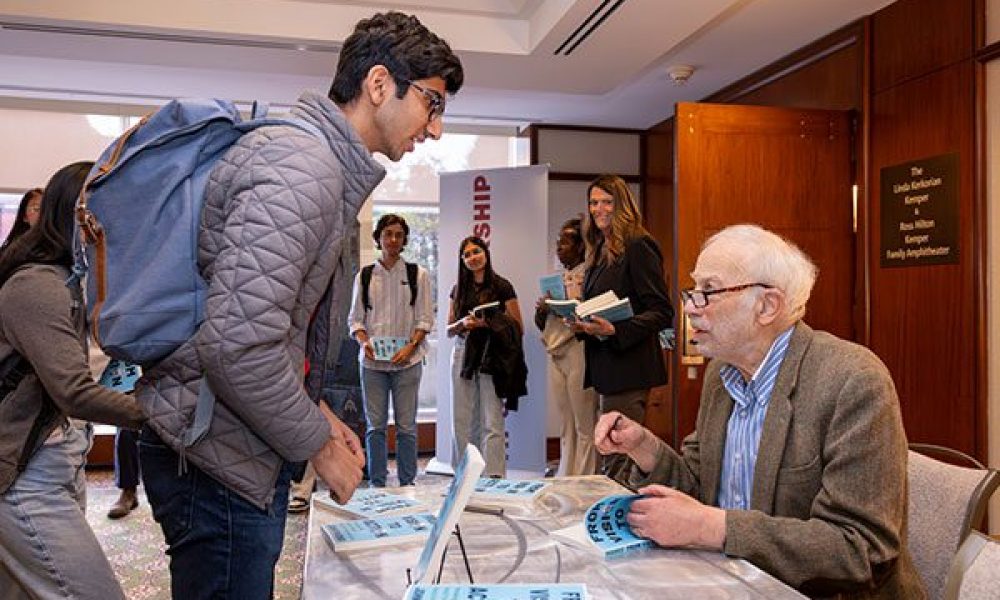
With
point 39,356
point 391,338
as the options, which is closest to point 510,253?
point 391,338

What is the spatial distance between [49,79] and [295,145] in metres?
4.93

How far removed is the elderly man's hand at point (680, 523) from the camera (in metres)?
1.27

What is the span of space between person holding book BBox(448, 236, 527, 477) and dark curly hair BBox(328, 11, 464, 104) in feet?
10.8

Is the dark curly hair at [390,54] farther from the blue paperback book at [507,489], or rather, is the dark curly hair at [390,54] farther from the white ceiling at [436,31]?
the white ceiling at [436,31]

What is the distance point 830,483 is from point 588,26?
304 centimetres

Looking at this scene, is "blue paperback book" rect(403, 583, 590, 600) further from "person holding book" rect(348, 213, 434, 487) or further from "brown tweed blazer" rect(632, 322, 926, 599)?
"person holding book" rect(348, 213, 434, 487)

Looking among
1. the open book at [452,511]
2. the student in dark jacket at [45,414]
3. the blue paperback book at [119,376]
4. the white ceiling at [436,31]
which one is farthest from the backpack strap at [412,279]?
the open book at [452,511]

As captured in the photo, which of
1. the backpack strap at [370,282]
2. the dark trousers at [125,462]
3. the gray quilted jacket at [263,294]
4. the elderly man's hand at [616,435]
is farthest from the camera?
the backpack strap at [370,282]

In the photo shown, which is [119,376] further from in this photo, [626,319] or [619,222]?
[619,222]

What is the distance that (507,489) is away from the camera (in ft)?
5.32

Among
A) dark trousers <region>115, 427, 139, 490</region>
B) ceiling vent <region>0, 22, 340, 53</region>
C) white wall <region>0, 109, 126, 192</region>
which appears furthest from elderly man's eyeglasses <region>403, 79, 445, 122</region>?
white wall <region>0, 109, 126, 192</region>

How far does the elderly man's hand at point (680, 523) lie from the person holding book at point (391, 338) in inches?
132

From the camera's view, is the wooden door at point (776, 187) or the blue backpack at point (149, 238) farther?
the wooden door at point (776, 187)

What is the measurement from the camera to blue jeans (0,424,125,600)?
166 centimetres
